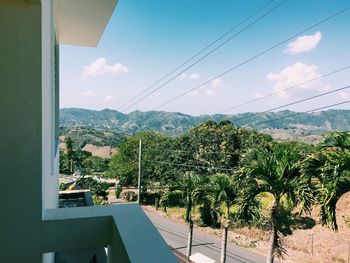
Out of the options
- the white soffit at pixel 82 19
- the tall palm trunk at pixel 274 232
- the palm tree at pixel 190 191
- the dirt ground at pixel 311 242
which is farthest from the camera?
the dirt ground at pixel 311 242

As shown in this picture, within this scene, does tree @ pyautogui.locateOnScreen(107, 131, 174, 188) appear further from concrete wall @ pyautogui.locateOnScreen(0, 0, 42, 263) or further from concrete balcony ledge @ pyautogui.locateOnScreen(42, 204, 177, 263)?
concrete wall @ pyautogui.locateOnScreen(0, 0, 42, 263)

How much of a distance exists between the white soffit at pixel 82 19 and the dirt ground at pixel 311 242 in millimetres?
12605

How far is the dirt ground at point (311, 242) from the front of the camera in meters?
13.8

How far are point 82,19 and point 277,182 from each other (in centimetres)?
550

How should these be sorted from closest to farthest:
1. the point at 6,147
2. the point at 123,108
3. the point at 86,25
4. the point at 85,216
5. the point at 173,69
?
the point at 6,147 → the point at 85,216 → the point at 86,25 → the point at 173,69 → the point at 123,108

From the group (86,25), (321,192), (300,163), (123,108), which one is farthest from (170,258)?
(123,108)

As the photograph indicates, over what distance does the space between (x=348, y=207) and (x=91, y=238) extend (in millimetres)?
18566

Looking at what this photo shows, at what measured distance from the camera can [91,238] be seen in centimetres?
153

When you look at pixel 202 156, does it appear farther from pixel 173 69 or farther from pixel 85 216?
pixel 85 216

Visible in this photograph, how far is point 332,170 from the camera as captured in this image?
4906 millimetres

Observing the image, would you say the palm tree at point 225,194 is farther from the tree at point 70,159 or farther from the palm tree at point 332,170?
the tree at point 70,159

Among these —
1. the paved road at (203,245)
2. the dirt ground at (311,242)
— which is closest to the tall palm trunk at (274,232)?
the dirt ground at (311,242)

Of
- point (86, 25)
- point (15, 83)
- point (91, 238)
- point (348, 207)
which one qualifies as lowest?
point (348, 207)

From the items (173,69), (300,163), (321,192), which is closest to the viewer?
(321,192)
